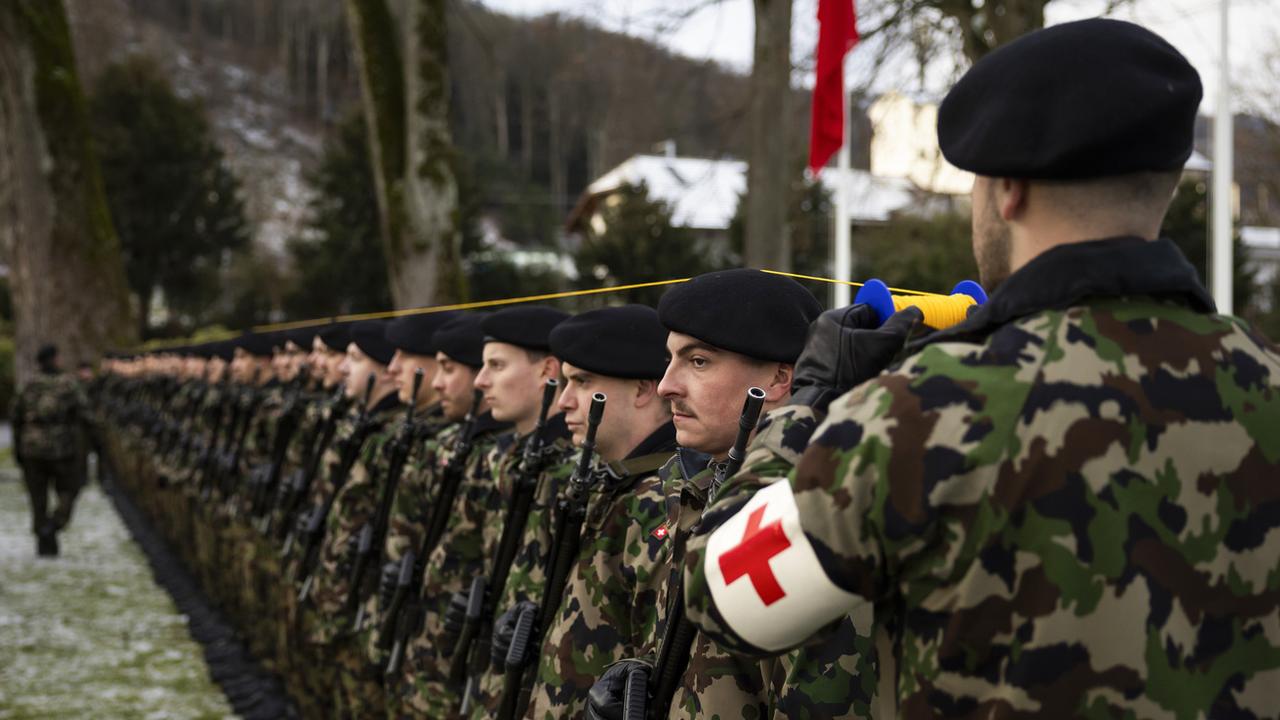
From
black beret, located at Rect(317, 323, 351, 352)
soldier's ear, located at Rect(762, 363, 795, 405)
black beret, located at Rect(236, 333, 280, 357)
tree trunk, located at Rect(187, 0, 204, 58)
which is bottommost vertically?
black beret, located at Rect(236, 333, 280, 357)

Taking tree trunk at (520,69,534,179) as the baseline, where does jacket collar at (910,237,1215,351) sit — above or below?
below

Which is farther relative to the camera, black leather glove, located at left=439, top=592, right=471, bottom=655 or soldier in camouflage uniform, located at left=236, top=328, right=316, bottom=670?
soldier in camouflage uniform, located at left=236, top=328, right=316, bottom=670

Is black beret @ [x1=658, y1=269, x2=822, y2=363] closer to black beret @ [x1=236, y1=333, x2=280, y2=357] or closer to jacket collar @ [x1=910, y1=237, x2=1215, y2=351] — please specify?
jacket collar @ [x1=910, y1=237, x2=1215, y2=351]

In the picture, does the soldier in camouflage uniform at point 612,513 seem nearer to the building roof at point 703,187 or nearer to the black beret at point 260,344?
the black beret at point 260,344

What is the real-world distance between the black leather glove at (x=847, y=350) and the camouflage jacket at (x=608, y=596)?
1252 mm

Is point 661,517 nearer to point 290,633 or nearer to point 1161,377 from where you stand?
point 1161,377

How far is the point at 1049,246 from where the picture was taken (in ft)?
4.96

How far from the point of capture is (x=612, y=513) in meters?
3.04

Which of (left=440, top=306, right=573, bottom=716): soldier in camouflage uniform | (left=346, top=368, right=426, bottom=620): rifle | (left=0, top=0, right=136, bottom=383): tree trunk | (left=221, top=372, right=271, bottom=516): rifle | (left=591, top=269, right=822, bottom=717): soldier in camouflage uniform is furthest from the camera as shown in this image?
(left=0, top=0, right=136, bottom=383): tree trunk

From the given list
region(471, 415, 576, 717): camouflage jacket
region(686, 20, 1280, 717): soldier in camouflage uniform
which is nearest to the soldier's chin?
region(471, 415, 576, 717): camouflage jacket

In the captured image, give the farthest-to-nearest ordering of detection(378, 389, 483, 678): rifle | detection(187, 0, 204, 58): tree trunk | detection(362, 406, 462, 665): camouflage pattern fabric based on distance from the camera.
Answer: detection(187, 0, 204, 58): tree trunk
detection(362, 406, 462, 665): camouflage pattern fabric
detection(378, 389, 483, 678): rifle

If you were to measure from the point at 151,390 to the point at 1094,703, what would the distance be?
15.2m

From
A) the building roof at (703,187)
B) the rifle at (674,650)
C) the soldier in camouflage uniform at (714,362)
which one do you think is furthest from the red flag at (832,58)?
the rifle at (674,650)

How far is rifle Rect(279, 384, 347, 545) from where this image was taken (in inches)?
264
